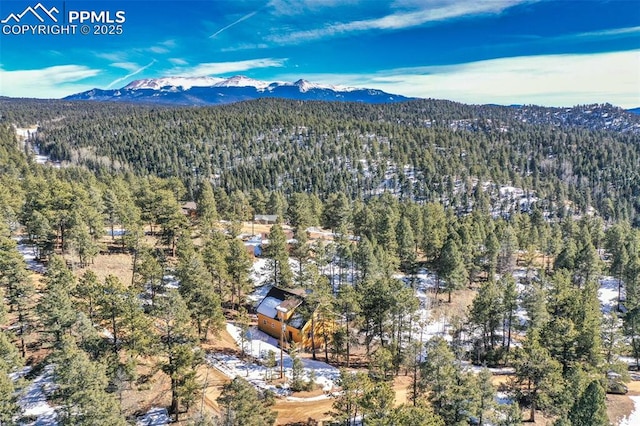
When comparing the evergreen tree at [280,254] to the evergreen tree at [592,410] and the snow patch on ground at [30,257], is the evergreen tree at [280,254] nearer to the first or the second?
the snow patch on ground at [30,257]

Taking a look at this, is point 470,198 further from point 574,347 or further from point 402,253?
point 574,347

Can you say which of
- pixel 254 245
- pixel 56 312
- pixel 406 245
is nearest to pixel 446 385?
pixel 56 312

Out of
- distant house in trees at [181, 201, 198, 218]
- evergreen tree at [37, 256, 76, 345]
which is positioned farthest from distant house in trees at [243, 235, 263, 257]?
evergreen tree at [37, 256, 76, 345]

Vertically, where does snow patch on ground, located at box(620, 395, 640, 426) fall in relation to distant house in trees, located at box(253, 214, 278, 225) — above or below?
below

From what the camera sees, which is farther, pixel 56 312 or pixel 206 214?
pixel 206 214

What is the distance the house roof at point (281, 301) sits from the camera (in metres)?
52.1

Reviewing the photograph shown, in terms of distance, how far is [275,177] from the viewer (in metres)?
181

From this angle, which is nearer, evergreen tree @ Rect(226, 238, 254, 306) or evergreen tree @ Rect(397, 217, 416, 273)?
evergreen tree @ Rect(226, 238, 254, 306)

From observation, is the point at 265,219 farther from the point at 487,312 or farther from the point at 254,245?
the point at 487,312

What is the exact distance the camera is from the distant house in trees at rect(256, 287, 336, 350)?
5134cm

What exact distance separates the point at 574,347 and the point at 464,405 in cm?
1955

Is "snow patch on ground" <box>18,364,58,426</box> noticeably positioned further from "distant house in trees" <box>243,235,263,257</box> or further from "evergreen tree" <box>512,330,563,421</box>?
"distant house in trees" <box>243,235,263,257</box>

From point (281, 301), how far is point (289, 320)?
10.3 ft

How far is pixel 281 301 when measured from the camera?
177ft
